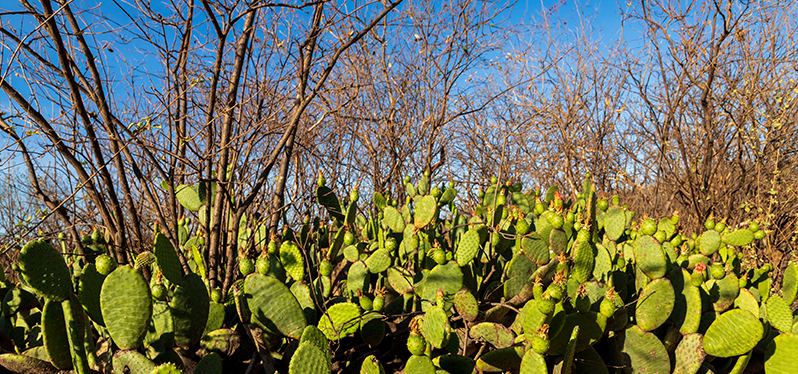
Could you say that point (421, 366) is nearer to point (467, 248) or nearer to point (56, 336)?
point (467, 248)

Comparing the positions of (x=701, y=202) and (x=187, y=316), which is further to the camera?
(x=701, y=202)

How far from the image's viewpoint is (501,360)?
4.99 ft

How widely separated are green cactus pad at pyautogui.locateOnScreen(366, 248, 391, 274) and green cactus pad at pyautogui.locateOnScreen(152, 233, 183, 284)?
2.37ft

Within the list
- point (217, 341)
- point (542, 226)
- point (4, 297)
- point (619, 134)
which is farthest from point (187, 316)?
point (619, 134)

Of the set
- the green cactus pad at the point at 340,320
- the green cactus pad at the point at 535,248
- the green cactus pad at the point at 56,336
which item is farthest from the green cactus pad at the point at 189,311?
the green cactus pad at the point at 535,248

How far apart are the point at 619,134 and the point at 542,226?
4.69 meters

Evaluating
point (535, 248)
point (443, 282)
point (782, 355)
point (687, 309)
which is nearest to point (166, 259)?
point (443, 282)

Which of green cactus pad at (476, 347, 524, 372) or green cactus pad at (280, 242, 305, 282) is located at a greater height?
green cactus pad at (280, 242, 305, 282)

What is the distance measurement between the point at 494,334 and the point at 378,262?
55cm

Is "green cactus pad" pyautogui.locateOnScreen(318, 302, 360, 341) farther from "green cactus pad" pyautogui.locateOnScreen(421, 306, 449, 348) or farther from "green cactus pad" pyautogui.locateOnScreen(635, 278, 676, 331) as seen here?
"green cactus pad" pyautogui.locateOnScreen(635, 278, 676, 331)

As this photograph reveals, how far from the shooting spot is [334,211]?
102 inches

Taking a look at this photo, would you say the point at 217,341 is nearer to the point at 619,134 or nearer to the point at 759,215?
the point at 759,215

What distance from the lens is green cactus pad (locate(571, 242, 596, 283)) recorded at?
6.01ft

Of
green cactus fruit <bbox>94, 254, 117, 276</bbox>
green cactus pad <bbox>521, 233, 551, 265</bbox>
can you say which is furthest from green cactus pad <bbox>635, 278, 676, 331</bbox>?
green cactus fruit <bbox>94, 254, 117, 276</bbox>
